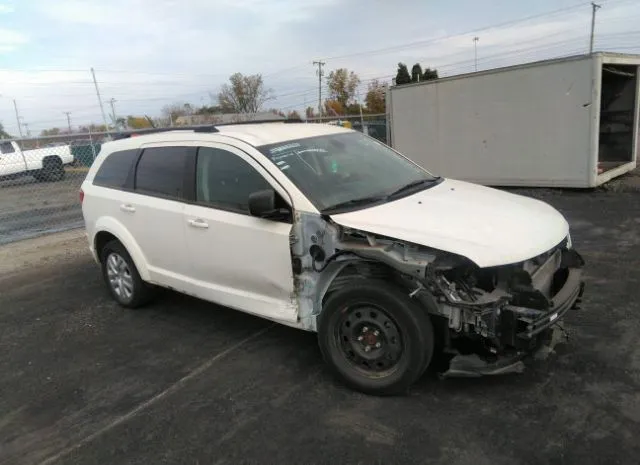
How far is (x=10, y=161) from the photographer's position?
16.7 m

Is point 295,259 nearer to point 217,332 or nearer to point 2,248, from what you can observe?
point 217,332

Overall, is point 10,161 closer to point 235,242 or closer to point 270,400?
point 235,242

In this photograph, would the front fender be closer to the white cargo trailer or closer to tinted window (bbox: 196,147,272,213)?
tinted window (bbox: 196,147,272,213)

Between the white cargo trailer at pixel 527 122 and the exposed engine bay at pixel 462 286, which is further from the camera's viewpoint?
the white cargo trailer at pixel 527 122

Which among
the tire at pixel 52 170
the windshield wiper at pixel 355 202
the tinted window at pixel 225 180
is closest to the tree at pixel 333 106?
the tire at pixel 52 170

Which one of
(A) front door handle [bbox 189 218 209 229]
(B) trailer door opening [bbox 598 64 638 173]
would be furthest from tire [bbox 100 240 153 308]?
(B) trailer door opening [bbox 598 64 638 173]

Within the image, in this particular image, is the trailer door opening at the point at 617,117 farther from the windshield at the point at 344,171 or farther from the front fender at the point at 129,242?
the front fender at the point at 129,242

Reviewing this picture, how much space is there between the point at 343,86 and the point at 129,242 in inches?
2490

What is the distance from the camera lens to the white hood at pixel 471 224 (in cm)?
309

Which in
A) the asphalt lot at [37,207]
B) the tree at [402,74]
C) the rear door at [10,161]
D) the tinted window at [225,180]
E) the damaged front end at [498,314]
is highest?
the tree at [402,74]

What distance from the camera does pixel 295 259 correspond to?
3.71 m

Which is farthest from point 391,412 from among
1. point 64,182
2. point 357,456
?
point 64,182

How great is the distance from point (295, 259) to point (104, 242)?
280 centimetres

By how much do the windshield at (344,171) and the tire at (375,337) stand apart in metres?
0.68
